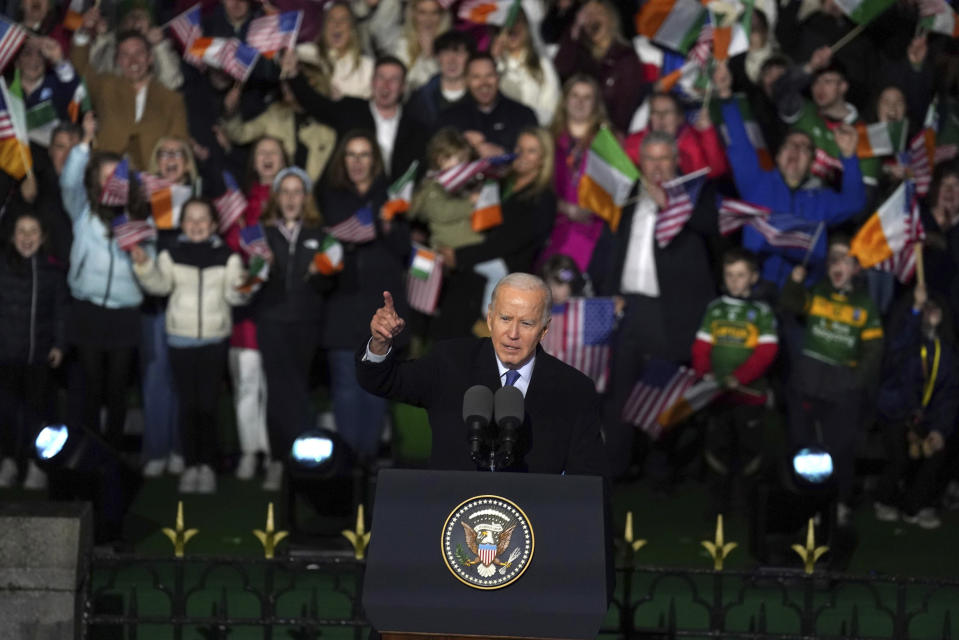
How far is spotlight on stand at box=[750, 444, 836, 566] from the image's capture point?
8234 millimetres

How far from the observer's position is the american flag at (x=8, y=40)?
10672 mm

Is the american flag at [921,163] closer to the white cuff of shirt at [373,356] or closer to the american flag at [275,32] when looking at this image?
the american flag at [275,32]

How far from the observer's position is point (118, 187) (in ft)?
33.9

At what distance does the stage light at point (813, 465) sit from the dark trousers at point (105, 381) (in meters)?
4.37

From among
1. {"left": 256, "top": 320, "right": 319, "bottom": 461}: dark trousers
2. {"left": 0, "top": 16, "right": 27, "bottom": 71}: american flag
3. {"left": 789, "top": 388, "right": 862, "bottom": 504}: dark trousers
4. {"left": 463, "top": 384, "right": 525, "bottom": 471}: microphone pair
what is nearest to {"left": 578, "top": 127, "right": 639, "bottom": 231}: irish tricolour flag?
{"left": 789, "top": 388, "right": 862, "bottom": 504}: dark trousers

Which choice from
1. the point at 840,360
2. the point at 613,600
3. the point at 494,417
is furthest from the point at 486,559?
the point at 840,360

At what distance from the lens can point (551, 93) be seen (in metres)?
11.7

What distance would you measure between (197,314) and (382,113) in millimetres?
1947

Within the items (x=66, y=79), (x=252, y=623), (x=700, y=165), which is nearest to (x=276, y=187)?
(x=66, y=79)

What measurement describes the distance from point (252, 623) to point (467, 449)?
1792 mm

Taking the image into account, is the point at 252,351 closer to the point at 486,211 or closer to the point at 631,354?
the point at 486,211

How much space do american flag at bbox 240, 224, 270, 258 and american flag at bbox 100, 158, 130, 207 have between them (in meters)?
0.79

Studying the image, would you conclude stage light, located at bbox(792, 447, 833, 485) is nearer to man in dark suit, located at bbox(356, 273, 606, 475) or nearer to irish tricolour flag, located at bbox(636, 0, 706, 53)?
man in dark suit, located at bbox(356, 273, 606, 475)

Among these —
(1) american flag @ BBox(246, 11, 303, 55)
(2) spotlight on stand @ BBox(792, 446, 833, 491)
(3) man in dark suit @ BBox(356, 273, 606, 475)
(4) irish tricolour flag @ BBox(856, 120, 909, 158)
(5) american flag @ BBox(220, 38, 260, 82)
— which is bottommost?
(3) man in dark suit @ BBox(356, 273, 606, 475)
